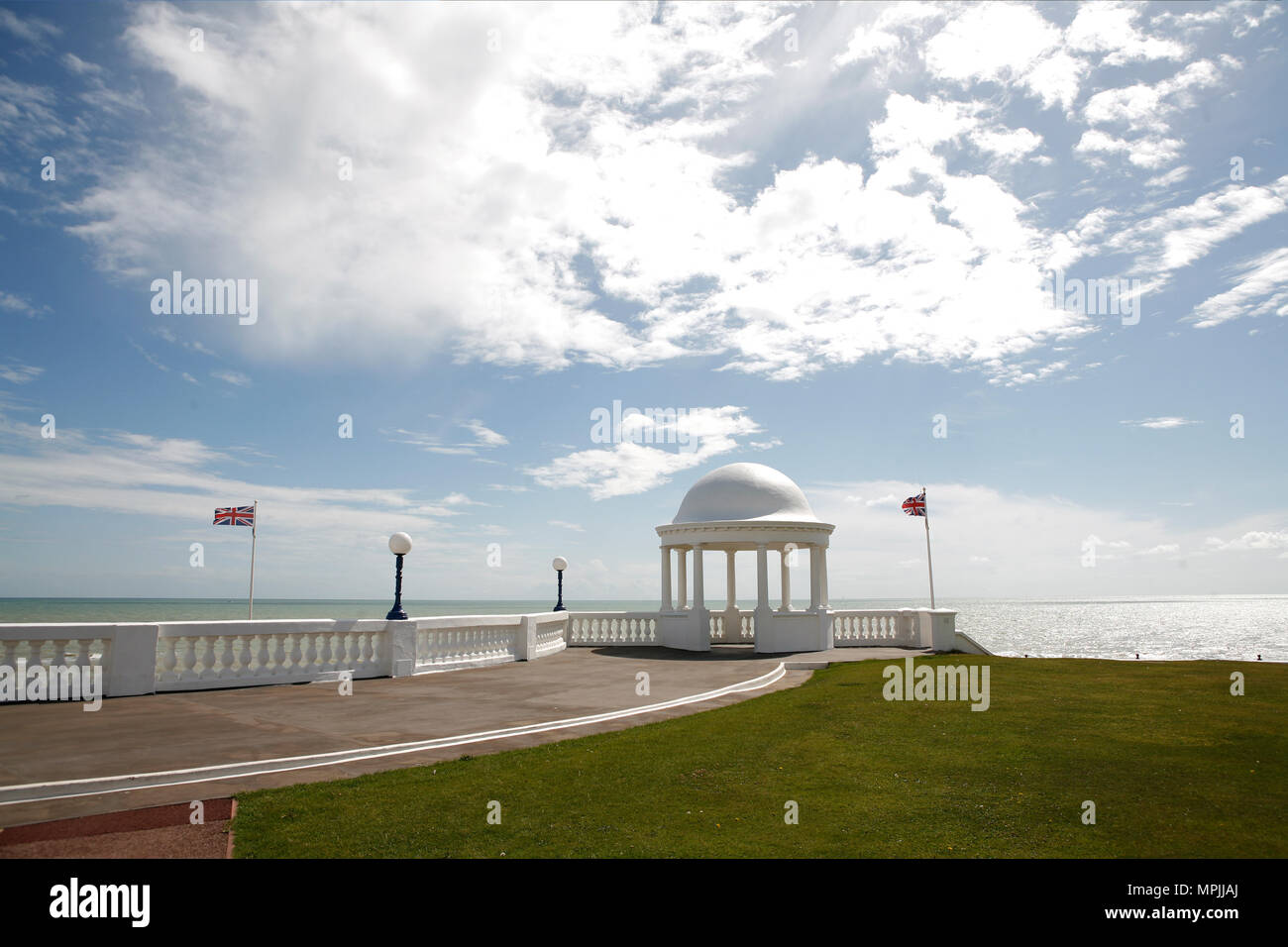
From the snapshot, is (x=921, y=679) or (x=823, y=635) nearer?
(x=921, y=679)

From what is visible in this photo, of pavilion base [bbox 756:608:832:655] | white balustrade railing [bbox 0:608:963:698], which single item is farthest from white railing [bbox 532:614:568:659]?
pavilion base [bbox 756:608:832:655]

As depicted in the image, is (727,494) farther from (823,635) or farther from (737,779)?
(737,779)

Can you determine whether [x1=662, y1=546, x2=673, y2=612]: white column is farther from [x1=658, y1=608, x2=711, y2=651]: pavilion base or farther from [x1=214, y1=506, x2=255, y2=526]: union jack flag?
[x1=214, y1=506, x2=255, y2=526]: union jack flag

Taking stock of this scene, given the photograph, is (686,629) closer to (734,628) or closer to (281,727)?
(734,628)

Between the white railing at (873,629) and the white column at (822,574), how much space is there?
666 mm

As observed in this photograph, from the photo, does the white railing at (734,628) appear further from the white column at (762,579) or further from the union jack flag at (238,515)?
the union jack flag at (238,515)

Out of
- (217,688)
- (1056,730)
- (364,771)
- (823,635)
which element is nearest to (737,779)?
(364,771)

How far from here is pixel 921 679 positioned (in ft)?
50.2

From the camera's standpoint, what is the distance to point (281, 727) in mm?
9828

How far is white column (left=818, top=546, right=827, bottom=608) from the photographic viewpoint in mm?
25109

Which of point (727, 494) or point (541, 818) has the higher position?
point (727, 494)

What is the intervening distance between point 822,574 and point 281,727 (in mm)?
18839

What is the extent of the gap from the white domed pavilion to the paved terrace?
6.96 m
